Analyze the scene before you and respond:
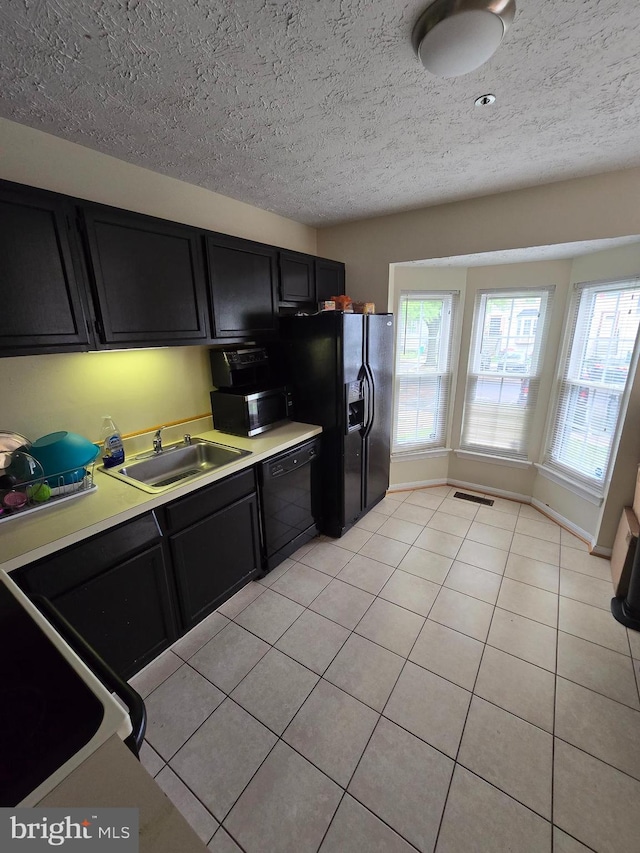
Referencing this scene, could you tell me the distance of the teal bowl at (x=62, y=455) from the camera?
1.57 m

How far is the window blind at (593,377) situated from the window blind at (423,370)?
96cm

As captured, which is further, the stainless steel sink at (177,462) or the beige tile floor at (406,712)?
the stainless steel sink at (177,462)

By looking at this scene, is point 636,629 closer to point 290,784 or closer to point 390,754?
point 390,754

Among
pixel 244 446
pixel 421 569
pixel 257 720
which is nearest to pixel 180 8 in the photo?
pixel 244 446

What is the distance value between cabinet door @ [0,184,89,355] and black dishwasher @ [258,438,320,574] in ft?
3.97

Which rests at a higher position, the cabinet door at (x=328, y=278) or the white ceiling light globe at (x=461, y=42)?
the white ceiling light globe at (x=461, y=42)

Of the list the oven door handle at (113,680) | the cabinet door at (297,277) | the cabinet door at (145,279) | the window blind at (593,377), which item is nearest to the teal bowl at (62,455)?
the cabinet door at (145,279)

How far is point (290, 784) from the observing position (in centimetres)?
131

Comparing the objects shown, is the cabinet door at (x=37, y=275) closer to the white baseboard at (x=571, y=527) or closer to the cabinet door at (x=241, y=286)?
the cabinet door at (x=241, y=286)

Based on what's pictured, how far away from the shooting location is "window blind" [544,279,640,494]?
242 cm

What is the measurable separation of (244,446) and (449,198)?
2.30 meters

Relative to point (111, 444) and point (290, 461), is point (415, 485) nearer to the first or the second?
point (290, 461)

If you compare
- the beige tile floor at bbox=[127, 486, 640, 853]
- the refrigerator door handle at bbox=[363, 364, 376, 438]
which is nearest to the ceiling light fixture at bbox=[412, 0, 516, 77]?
the refrigerator door handle at bbox=[363, 364, 376, 438]

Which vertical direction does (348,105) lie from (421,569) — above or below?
above
